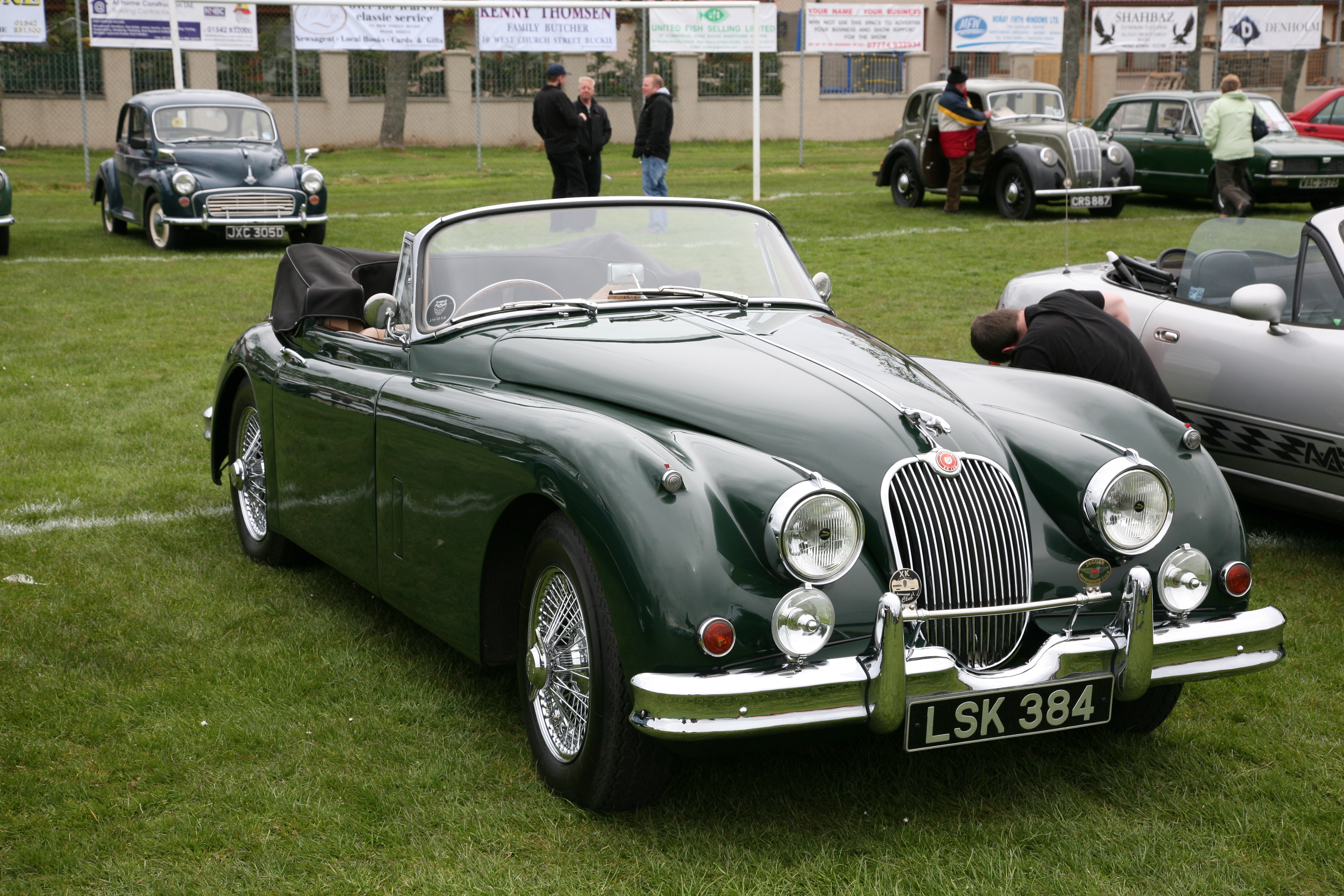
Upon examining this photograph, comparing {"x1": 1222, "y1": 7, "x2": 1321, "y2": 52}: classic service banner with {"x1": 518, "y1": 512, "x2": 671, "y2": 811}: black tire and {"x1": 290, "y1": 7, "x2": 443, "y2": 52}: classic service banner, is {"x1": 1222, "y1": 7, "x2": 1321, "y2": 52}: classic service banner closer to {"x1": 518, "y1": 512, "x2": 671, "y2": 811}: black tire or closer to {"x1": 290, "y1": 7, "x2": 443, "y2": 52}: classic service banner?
{"x1": 290, "y1": 7, "x2": 443, "y2": 52}: classic service banner

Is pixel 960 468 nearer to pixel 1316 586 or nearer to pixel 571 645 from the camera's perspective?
pixel 571 645

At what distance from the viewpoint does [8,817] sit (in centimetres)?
332

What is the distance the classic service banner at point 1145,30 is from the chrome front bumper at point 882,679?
27956 mm

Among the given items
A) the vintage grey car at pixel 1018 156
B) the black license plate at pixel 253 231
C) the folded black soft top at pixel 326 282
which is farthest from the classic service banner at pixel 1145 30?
the folded black soft top at pixel 326 282

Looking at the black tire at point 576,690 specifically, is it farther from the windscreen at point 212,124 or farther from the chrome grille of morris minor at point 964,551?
the windscreen at point 212,124

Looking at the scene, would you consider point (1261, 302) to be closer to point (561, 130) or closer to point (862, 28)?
point (561, 130)

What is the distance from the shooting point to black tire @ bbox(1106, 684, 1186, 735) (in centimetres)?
372

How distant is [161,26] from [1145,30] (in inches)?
801

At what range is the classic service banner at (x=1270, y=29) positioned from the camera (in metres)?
29.0

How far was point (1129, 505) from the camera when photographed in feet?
11.2

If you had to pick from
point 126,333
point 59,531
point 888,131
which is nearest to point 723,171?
point 888,131

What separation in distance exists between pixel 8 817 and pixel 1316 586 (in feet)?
14.9

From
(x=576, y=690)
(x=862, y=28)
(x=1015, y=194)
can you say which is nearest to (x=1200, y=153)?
(x=1015, y=194)

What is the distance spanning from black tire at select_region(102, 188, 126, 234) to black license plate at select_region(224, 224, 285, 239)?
2.06 meters
